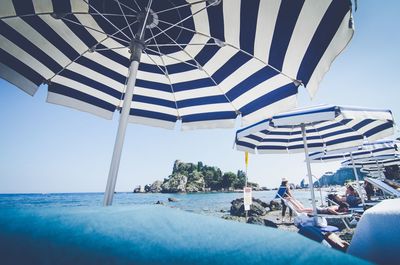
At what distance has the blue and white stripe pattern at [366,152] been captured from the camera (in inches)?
332

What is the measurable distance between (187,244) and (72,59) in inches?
142

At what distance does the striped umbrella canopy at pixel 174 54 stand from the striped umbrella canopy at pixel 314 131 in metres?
0.71

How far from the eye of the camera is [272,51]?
253 cm

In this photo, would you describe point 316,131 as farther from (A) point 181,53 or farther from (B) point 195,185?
(B) point 195,185

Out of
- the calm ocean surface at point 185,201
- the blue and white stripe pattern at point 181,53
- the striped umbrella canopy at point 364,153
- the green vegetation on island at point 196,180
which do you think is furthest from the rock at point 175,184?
the blue and white stripe pattern at point 181,53

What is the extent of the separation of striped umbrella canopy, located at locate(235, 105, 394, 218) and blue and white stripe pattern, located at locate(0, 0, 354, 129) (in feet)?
2.32

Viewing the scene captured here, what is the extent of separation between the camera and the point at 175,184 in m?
77.4

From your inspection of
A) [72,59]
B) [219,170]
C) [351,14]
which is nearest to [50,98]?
[72,59]

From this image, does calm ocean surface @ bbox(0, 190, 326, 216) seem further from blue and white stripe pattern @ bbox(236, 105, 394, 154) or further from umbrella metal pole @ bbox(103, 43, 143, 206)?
blue and white stripe pattern @ bbox(236, 105, 394, 154)

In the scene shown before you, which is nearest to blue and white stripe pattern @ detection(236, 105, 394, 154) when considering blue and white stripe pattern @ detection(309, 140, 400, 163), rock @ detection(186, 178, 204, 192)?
blue and white stripe pattern @ detection(309, 140, 400, 163)

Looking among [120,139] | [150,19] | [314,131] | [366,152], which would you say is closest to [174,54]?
[150,19]

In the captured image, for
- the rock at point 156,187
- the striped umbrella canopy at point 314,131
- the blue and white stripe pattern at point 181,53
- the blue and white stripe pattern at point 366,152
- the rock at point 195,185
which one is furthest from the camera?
the rock at point 156,187

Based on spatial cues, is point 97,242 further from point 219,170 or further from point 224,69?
point 219,170

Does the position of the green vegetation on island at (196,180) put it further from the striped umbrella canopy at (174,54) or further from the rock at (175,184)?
the striped umbrella canopy at (174,54)
